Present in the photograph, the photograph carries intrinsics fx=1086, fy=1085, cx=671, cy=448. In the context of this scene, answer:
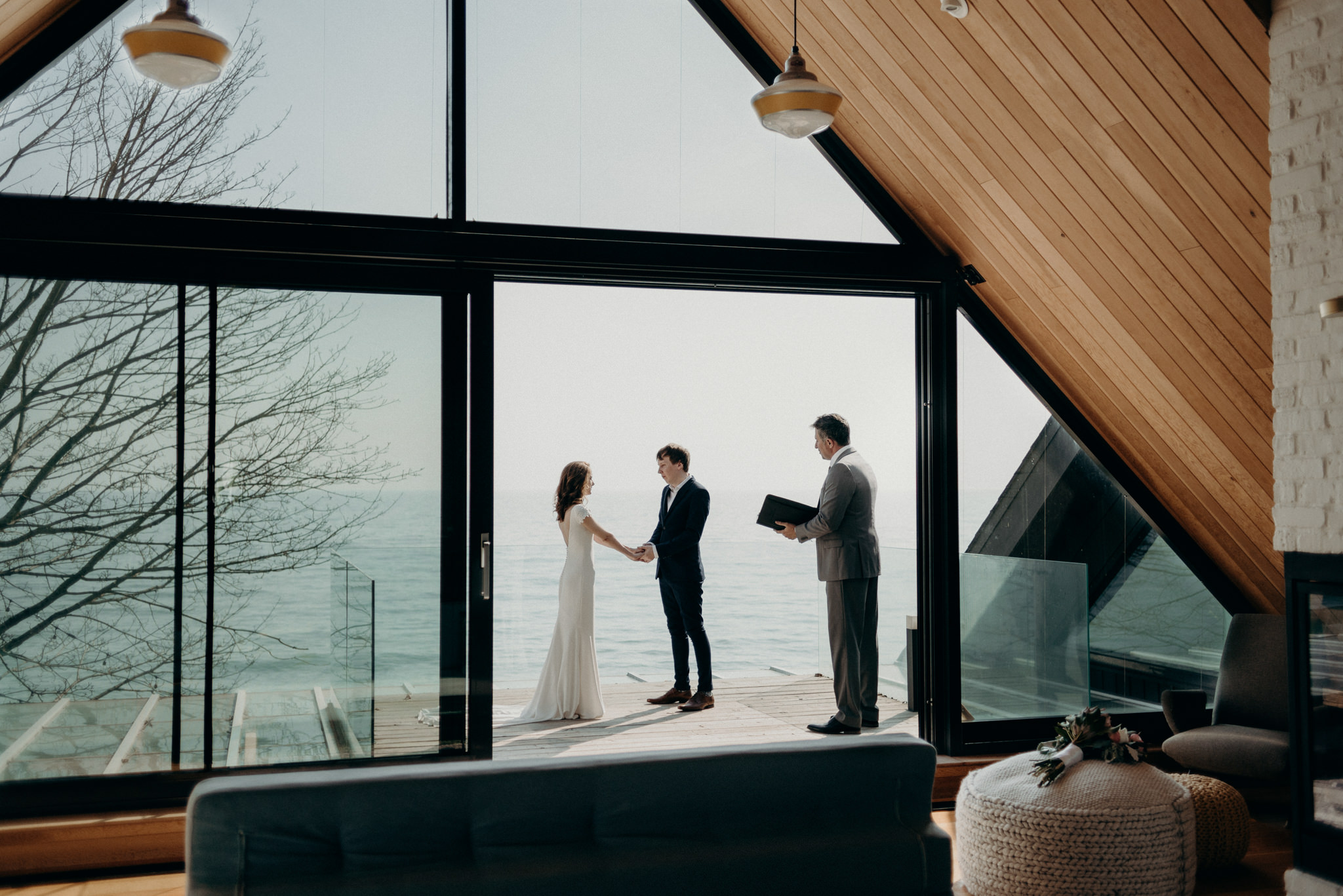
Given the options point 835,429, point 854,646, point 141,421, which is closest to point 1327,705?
point 854,646

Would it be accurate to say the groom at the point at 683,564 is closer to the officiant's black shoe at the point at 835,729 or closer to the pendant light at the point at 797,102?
the officiant's black shoe at the point at 835,729

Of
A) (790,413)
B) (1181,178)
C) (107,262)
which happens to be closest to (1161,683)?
(1181,178)

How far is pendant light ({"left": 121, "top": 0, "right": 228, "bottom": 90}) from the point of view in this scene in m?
3.07

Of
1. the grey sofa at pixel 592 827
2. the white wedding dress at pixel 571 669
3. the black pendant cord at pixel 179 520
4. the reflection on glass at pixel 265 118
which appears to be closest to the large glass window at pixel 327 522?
the black pendant cord at pixel 179 520

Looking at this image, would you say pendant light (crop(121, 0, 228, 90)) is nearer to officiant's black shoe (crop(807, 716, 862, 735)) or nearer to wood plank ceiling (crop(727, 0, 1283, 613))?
wood plank ceiling (crop(727, 0, 1283, 613))

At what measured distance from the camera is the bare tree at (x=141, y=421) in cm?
400

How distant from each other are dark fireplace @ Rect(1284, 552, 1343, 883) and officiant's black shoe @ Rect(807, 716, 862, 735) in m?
2.05

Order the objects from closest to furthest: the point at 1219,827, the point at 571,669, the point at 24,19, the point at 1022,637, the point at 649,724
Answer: the point at 1219,827, the point at 24,19, the point at 1022,637, the point at 649,724, the point at 571,669

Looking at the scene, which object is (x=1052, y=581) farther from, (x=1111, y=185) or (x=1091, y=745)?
(x=1111, y=185)

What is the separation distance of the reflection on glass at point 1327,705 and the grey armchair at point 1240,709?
877 millimetres

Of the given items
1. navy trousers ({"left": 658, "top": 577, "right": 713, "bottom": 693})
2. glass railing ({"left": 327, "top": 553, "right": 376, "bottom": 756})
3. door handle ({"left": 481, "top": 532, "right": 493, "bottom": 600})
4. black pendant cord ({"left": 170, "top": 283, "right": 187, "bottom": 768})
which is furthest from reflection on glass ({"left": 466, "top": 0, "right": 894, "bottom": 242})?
navy trousers ({"left": 658, "top": 577, "right": 713, "bottom": 693})

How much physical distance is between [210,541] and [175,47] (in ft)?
6.18

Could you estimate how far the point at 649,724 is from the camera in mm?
5699

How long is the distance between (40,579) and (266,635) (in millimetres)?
818
